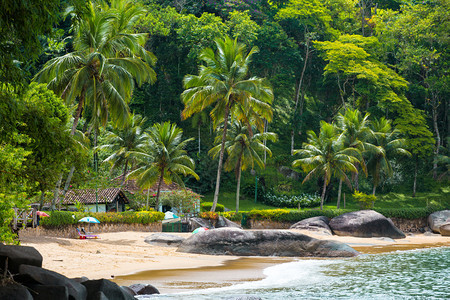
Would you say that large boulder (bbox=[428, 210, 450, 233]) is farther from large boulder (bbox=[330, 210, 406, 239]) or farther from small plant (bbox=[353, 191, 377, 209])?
large boulder (bbox=[330, 210, 406, 239])

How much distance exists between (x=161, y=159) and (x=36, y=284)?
24940 mm

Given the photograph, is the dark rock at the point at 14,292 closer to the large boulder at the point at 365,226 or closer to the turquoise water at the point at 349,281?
the turquoise water at the point at 349,281

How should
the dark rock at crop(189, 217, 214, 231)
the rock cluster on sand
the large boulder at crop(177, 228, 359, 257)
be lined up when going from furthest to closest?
the dark rock at crop(189, 217, 214, 231) < the large boulder at crop(177, 228, 359, 257) < the rock cluster on sand

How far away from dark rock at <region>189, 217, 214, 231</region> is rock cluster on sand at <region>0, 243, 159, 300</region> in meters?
21.7

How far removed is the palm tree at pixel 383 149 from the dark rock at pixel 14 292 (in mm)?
37942

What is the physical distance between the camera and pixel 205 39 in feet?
150

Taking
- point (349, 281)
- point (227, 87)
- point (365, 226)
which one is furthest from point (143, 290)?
point (365, 226)

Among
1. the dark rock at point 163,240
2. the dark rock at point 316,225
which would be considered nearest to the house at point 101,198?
the dark rock at point 163,240

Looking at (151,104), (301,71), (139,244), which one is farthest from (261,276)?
(301,71)

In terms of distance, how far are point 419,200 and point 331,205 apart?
786 centimetres

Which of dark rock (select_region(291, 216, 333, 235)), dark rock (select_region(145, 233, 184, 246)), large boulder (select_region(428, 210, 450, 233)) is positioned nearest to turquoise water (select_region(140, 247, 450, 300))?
dark rock (select_region(145, 233, 184, 246))

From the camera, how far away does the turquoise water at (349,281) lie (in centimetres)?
1214

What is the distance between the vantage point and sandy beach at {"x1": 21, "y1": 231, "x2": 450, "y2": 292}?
43.7ft

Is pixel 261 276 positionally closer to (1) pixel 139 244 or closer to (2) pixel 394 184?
(1) pixel 139 244
